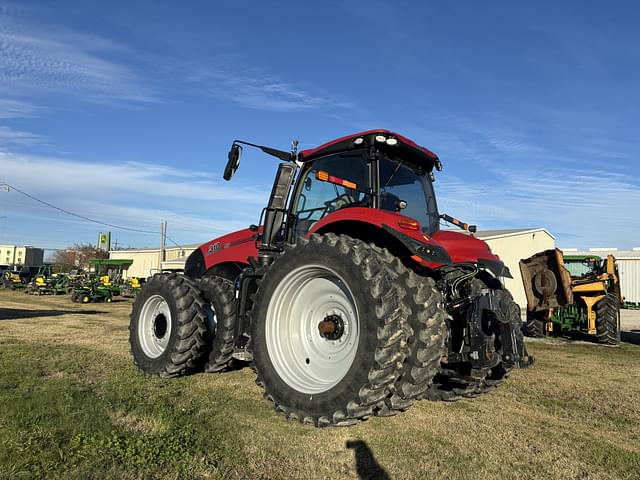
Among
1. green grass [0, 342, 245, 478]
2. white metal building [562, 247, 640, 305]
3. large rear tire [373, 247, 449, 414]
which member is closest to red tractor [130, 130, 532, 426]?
large rear tire [373, 247, 449, 414]

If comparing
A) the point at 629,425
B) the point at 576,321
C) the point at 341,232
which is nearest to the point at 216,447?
the point at 341,232

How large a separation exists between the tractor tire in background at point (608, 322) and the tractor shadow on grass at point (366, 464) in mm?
10605

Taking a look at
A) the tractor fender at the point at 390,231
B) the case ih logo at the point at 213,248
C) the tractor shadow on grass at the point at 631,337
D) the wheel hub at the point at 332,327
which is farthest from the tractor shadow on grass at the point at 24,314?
the tractor shadow on grass at the point at 631,337

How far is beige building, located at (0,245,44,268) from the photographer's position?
79500mm

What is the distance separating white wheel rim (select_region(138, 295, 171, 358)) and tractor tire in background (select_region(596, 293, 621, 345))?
10.8 metres

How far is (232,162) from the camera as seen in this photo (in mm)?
5465

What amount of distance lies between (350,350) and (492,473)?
4.76 feet

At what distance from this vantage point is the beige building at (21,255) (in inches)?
3130

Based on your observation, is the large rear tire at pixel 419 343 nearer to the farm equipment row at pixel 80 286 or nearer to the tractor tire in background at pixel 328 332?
the tractor tire in background at pixel 328 332

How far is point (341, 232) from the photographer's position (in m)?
4.58

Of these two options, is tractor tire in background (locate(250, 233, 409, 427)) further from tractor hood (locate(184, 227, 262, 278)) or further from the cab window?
tractor hood (locate(184, 227, 262, 278))

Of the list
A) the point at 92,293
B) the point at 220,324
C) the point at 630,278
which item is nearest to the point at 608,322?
the point at 220,324

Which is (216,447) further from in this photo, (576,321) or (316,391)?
(576,321)

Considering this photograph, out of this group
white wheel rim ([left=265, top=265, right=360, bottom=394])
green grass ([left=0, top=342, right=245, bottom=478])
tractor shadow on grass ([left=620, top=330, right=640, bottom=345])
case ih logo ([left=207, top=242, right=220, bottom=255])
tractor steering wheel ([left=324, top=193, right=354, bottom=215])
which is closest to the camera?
green grass ([left=0, top=342, right=245, bottom=478])
